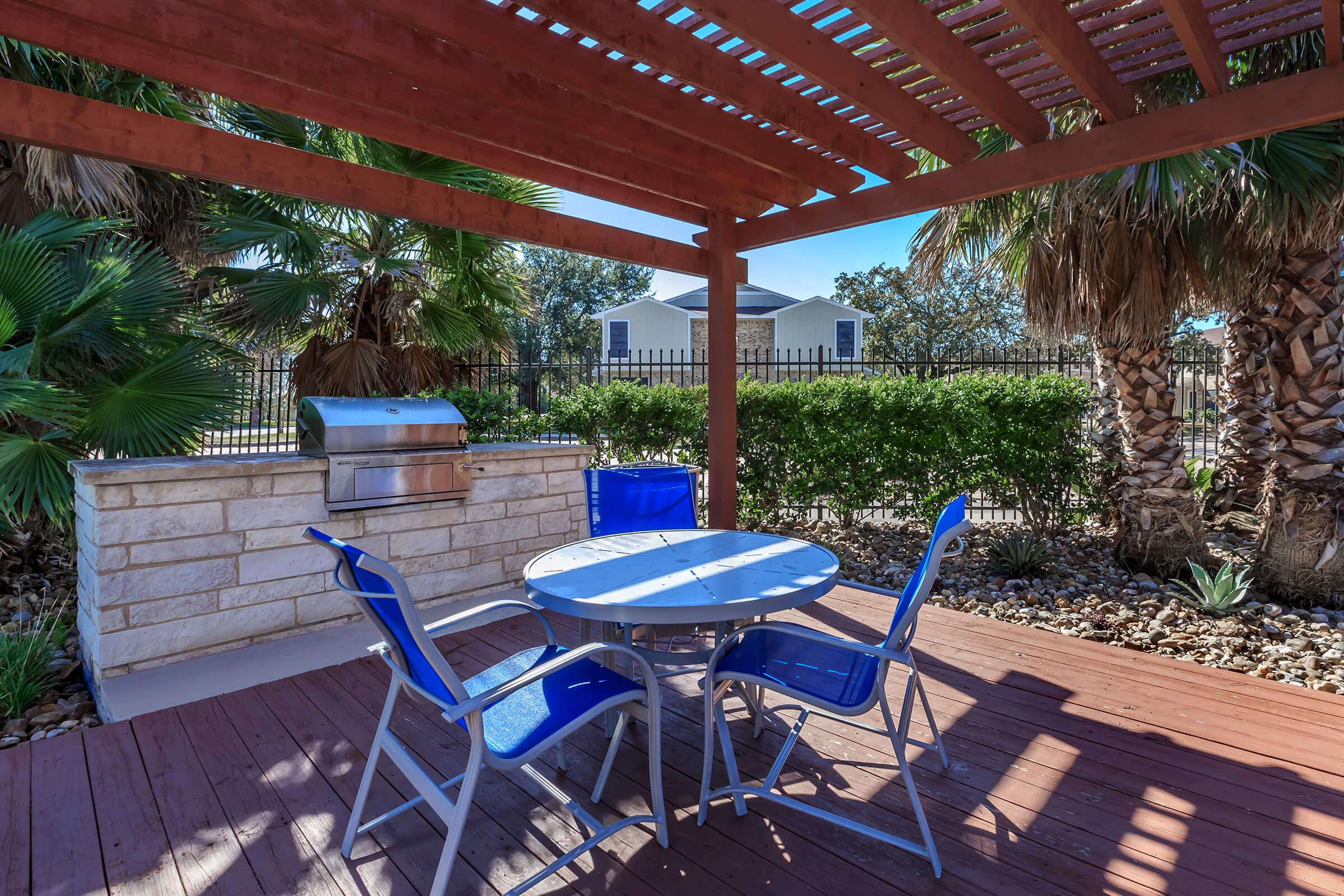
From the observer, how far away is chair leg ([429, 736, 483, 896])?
4.86 ft

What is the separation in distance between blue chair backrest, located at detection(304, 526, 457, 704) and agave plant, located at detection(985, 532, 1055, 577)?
4.47 metres

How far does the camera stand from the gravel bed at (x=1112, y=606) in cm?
352

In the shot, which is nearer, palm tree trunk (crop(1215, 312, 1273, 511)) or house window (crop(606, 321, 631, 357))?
Answer: palm tree trunk (crop(1215, 312, 1273, 511))

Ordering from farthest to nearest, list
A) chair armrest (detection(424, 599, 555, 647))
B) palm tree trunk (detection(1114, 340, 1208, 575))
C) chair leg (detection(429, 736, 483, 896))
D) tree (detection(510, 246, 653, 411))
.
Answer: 1. tree (detection(510, 246, 653, 411))
2. palm tree trunk (detection(1114, 340, 1208, 575))
3. chair armrest (detection(424, 599, 555, 647))
4. chair leg (detection(429, 736, 483, 896))

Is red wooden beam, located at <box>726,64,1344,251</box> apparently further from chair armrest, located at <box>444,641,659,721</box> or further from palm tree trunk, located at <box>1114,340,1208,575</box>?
chair armrest, located at <box>444,641,659,721</box>

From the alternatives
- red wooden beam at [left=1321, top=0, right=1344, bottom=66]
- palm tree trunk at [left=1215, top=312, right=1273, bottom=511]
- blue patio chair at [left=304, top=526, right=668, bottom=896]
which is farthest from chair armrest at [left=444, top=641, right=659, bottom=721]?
palm tree trunk at [left=1215, top=312, right=1273, bottom=511]

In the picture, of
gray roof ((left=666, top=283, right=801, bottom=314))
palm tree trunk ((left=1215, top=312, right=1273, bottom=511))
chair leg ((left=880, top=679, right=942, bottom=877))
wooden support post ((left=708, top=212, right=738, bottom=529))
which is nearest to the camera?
chair leg ((left=880, top=679, right=942, bottom=877))

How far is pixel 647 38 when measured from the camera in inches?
94.0

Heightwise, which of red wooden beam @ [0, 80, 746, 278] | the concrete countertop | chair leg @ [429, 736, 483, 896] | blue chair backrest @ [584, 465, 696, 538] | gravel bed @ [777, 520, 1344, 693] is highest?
red wooden beam @ [0, 80, 746, 278]

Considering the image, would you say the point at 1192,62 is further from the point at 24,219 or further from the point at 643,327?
the point at 643,327

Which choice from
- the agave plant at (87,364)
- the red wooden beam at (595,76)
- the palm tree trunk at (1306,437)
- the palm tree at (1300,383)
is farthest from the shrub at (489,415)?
the palm tree trunk at (1306,437)

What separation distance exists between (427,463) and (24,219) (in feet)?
11.6

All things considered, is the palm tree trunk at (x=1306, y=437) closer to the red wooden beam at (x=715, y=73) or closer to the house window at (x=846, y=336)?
the red wooden beam at (x=715, y=73)

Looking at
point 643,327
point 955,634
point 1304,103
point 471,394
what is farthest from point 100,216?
point 643,327
